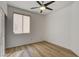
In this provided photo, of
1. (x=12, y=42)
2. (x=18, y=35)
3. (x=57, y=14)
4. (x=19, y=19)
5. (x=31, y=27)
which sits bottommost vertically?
(x=12, y=42)

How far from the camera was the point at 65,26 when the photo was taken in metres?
4.54

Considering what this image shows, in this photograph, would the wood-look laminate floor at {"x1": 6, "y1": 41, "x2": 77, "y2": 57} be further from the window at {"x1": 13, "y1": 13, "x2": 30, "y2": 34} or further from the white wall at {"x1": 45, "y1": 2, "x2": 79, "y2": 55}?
the window at {"x1": 13, "y1": 13, "x2": 30, "y2": 34}

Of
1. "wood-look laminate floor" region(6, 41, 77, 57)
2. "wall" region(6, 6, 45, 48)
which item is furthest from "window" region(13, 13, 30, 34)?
"wood-look laminate floor" region(6, 41, 77, 57)

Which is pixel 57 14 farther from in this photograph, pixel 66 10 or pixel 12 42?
pixel 12 42

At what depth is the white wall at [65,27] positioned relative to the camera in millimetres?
3494

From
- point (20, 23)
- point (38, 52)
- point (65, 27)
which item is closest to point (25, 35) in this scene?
point (20, 23)

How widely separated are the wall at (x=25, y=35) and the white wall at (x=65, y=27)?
66 cm

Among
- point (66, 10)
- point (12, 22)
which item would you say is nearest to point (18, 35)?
point (12, 22)

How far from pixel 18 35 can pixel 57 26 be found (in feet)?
8.56

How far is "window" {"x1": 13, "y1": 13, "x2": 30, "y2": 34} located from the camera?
4945 millimetres

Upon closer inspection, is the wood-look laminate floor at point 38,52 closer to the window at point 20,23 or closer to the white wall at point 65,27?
the white wall at point 65,27

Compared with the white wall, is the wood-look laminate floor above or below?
below

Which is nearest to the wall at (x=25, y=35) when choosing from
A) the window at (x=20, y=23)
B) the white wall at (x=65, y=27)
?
the window at (x=20, y=23)

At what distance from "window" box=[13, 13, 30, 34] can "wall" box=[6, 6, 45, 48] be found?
9.0 inches
